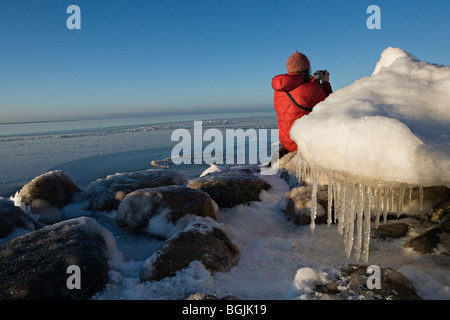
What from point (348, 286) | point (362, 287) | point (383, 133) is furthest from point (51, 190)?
point (383, 133)

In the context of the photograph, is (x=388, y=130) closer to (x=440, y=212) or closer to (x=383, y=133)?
(x=383, y=133)

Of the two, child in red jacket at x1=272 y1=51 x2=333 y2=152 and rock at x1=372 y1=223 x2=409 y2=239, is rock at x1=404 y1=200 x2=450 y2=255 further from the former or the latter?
child in red jacket at x1=272 y1=51 x2=333 y2=152

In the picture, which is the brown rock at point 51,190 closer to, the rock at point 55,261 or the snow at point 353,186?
the snow at point 353,186

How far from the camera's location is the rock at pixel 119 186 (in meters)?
4.71

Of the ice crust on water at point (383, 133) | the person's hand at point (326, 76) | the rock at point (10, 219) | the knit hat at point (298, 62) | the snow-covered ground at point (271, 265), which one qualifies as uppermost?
the knit hat at point (298, 62)

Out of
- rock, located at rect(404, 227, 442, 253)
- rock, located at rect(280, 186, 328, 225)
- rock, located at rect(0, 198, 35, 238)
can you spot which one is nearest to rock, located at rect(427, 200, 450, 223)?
rock, located at rect(404, 227, 442, 253)

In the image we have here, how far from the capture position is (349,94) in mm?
2732

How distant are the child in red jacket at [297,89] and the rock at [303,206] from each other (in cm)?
149

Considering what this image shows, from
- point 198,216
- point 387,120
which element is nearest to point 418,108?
point 387,120

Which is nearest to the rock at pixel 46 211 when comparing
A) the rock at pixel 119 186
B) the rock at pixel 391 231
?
the rock at pixel 119 186

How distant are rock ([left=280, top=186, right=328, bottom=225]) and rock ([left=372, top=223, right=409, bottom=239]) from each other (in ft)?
2.30

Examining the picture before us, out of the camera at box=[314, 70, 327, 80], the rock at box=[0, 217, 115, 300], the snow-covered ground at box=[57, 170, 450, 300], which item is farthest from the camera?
the camera at box=[314, 70, 327, 80]

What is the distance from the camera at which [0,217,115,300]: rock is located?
92.2 inches
